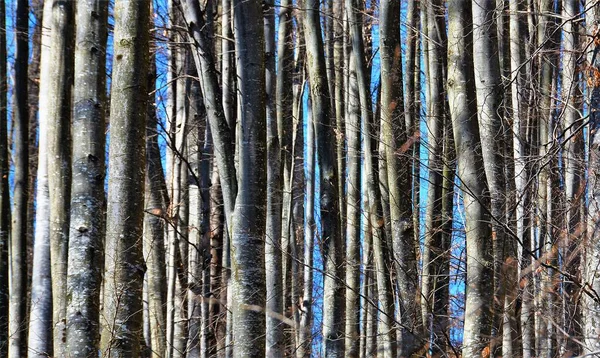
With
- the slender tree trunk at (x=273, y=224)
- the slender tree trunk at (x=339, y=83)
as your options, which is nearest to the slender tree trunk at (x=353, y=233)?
the slender tree trunk at (x=273, y=224)

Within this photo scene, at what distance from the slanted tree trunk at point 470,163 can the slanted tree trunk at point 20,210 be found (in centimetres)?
598

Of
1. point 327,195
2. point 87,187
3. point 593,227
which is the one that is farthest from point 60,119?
point 593,227

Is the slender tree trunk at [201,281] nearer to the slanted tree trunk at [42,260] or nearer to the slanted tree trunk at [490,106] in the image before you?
the slanted tree trunk at [42,260]

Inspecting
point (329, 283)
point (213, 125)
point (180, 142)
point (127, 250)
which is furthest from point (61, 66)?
point (180, 142)

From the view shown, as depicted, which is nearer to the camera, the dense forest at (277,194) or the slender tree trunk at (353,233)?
the dense forest at (277,194)

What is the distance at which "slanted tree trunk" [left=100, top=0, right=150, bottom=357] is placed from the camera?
A: 554 centimetres

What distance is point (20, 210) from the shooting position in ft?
36.6

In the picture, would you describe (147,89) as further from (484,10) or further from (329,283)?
(329,283)

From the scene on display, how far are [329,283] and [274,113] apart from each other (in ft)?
6.45

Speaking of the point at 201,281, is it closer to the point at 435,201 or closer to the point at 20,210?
the point at 20,210

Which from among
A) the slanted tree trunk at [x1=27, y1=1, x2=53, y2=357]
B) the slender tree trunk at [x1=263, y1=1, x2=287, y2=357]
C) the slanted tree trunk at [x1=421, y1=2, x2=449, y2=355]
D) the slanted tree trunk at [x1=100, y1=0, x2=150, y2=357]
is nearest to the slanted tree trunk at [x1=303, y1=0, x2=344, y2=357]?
the slender tree trunk at [x1=263, y1=1, x2=287, y2=357]

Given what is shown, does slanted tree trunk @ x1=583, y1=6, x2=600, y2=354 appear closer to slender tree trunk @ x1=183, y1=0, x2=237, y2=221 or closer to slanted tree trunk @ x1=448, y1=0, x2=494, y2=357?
slanted tree trunk @ x1=448, y1=0, x2=494, y2=357

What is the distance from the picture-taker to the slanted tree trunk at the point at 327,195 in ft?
28.3

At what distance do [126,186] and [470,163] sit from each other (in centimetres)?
248
